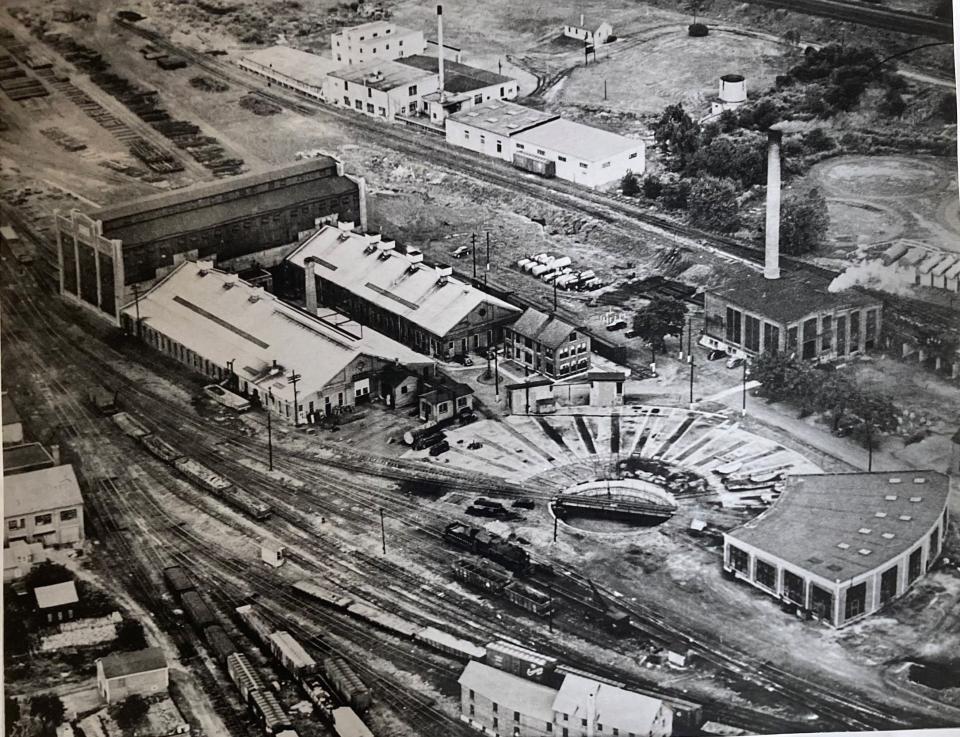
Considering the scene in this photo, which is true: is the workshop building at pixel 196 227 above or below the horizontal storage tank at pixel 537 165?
below

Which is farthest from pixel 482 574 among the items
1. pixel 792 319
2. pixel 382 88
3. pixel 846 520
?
pixel 382 88

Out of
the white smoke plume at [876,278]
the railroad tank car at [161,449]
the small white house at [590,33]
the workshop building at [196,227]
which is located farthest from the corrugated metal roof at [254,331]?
the white smoke plume at [876,278]

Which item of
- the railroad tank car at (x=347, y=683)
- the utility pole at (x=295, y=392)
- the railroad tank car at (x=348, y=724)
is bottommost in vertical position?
the railroad tank car at (x=348, y=724)

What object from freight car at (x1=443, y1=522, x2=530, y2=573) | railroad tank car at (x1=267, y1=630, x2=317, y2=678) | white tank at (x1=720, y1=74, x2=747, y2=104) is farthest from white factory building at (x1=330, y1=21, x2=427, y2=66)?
railroad tank car at (x1=267, y1=630, x2=317, y2=678)

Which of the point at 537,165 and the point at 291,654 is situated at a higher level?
the point at 537,165

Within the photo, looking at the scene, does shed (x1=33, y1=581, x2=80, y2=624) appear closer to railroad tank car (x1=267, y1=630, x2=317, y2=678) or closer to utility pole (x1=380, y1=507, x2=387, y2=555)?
railroad tank car (x1=267, y1=630, x2=317, y2=678)

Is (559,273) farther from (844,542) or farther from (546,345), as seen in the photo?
(844,542)

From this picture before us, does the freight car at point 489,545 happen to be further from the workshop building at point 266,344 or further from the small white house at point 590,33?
the small white house at point 590,33
